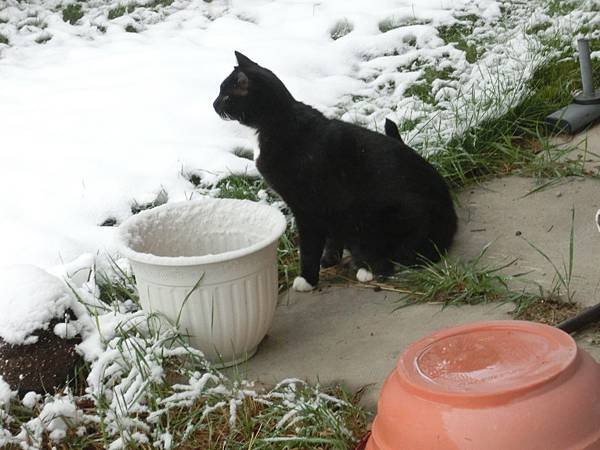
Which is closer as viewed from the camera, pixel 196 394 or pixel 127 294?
pixel 196 394

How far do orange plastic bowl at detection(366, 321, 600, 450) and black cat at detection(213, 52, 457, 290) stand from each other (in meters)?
1.55

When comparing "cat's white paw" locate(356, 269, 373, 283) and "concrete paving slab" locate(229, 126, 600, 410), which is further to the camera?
"cat's white paw" locate(356, 269, 373, 283)

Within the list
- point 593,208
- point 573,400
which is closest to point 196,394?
point 573,400

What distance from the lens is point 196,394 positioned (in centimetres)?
252

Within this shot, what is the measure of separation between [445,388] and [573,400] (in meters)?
0.24

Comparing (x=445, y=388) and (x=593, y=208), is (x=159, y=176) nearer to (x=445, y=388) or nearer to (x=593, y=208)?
(x=593, y=208)

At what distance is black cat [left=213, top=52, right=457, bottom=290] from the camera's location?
335cm

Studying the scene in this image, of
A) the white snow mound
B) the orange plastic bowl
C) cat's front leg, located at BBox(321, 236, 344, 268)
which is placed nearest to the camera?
the orange plastic bowl

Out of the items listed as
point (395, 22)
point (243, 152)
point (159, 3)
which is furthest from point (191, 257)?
point (159, 3)

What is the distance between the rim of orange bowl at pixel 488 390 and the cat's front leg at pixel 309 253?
1.48m

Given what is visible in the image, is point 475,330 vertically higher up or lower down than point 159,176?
higher up

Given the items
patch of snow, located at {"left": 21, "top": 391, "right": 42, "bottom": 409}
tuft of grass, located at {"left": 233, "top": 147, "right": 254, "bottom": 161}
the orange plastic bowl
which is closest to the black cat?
tuft of grass, located at {"left": 233, "top": 147, "right": 254, "bottom": 161}

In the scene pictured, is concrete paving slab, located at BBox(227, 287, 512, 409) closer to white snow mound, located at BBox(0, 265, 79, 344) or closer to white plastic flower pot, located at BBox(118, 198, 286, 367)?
white plastic flower pot, located at BBox(118, 198, 286, 367)

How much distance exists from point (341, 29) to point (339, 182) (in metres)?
2.99
